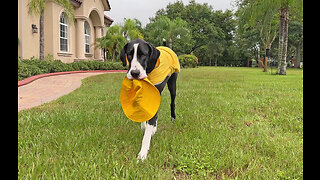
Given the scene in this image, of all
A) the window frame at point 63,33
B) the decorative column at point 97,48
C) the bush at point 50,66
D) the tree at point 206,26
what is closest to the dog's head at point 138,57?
the bush at point 50,66

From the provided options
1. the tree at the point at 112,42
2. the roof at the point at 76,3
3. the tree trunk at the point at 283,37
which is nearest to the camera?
the tree trunk at the point at 283,37

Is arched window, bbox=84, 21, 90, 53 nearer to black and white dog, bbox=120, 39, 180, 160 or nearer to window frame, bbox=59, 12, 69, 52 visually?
window frame, bbox=59, 12, 69, 52

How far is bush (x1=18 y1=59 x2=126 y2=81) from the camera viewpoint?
8900 millimetres

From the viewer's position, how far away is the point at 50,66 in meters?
11.6

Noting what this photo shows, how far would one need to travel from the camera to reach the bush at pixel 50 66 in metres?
8.90

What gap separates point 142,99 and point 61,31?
14941 millimetres

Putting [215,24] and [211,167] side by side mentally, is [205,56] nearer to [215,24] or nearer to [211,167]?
[215,24]

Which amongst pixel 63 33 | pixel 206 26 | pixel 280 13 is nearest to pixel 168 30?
pixel 206 26

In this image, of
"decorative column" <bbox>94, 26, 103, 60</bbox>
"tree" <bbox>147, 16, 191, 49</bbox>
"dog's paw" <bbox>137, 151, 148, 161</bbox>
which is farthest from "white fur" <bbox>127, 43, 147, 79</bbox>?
"tree" <bbox>147, 16, 191, 49</bbox>

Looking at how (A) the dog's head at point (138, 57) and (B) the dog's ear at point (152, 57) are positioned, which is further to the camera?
(B) the dog's ear at point (152, 57)

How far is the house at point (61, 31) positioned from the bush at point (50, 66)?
1.21m

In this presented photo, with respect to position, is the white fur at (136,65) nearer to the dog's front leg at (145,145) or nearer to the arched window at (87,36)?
the dog's front leg at (145,145)

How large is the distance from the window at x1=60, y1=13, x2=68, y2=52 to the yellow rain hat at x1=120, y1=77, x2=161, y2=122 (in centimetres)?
1453

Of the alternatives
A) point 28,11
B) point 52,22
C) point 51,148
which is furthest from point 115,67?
point 51,148
